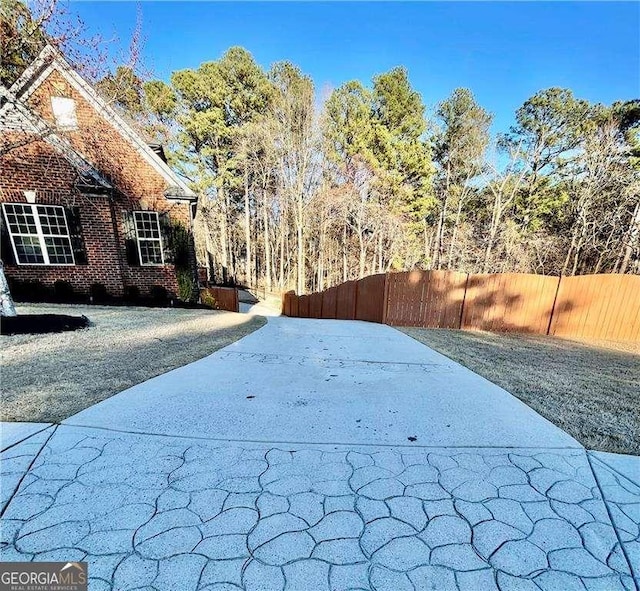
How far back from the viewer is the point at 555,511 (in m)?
1.77

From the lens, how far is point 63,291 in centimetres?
903

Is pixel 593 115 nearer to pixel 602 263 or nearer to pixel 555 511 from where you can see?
pixel 602 263

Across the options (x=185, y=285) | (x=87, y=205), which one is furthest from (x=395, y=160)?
(x=87, y=205)

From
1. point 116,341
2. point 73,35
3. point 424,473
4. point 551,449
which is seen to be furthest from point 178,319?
point 551,449

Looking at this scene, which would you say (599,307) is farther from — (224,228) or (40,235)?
(224,228)

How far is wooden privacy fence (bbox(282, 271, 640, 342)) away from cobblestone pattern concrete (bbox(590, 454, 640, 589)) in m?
6.33

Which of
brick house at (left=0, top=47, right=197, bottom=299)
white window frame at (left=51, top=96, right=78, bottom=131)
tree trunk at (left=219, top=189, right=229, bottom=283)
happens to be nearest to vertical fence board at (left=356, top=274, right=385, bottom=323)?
brick house at (left=0, top=47, right=197, bottom=299)

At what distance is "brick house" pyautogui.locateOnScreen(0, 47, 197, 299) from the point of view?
27.3 feet

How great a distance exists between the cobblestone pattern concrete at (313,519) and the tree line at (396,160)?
16.6m

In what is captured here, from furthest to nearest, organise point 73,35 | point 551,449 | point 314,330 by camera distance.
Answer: point 314,330
point 73,35
point 551,449

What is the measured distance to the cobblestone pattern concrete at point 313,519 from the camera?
4.54 ft

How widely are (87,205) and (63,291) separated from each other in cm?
270

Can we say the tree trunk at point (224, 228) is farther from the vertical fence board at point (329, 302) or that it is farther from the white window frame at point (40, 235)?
the white window frame at point (40, 235)

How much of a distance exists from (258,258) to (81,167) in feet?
63.6
